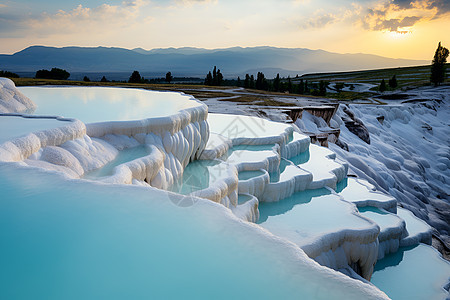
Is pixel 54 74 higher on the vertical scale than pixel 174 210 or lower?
higher

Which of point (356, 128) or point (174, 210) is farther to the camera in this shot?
point (356, 128)

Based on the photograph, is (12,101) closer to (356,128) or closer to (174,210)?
(174,210)

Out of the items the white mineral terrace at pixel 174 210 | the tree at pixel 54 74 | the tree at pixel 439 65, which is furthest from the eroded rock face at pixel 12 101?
the tree at pixel 439 65


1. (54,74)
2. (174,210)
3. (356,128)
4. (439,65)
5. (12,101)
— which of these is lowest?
(356,128)

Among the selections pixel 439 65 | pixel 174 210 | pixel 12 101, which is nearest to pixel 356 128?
pixel 12 101

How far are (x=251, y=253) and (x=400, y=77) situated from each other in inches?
3047

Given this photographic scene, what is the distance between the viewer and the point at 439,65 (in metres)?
51.8

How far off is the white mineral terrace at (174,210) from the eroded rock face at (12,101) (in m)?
0.03

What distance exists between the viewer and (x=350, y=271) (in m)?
6.86

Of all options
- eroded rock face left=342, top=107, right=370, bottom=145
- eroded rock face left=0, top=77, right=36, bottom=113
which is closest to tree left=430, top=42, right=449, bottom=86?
eroded rock face left=342, top=107, right=370, bottom=145

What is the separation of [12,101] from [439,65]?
57422 millimetres

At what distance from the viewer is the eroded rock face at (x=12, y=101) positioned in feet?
23.1

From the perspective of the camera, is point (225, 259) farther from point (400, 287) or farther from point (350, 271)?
point (400, 287)

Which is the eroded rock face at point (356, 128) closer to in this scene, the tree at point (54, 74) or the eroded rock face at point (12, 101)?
the eroded rock face at point (12, 101)
